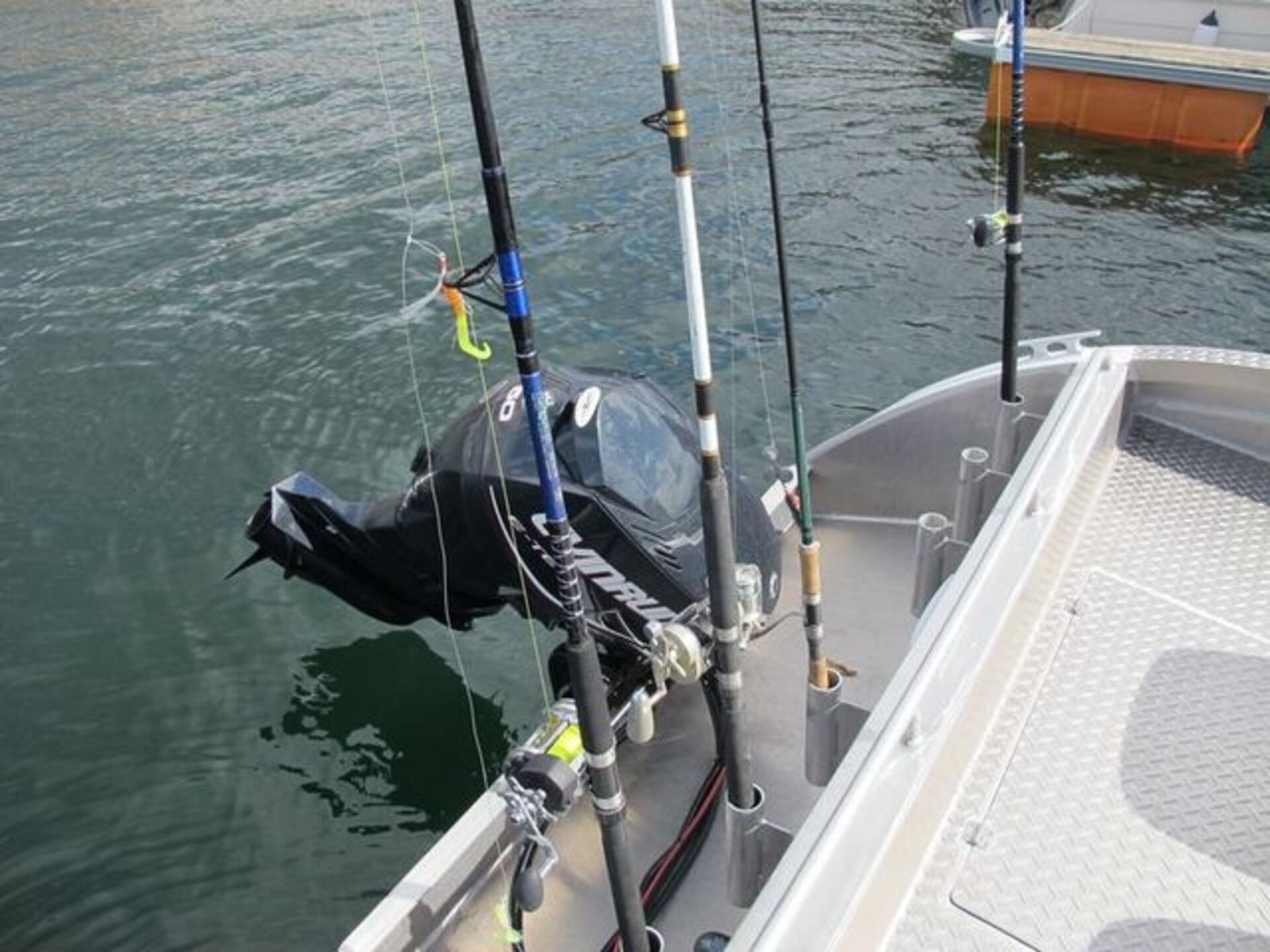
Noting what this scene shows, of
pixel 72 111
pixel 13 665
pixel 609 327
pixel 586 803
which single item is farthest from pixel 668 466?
pixel 72 111

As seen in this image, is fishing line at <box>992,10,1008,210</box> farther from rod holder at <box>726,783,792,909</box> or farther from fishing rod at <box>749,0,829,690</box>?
rod holder at <box>726,783,792,909</box>

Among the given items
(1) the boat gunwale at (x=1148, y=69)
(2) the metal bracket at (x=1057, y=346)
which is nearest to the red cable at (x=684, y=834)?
(2) the metal bracket at (x=1057, y=346)

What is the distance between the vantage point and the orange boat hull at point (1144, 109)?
1221cm

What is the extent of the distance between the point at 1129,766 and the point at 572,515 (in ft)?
5.60

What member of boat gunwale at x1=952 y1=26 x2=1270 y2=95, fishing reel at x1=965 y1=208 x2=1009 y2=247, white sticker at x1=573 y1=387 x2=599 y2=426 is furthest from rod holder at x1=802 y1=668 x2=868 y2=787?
boat gunwale at x1=952 y1=26 x2=1270 y2=95

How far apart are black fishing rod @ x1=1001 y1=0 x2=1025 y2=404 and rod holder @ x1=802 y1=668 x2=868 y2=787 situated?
60.1 inches

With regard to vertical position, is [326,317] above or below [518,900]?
below

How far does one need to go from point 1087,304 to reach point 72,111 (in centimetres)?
1254

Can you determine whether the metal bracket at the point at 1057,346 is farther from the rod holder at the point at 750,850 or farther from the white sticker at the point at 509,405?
the rod holder at the point at 750,850

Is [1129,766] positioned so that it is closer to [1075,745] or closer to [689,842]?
[1075,745]

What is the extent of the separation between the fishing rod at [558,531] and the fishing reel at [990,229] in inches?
85.6

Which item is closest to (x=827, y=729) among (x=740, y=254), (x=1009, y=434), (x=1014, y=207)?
(x=1009, y=434)

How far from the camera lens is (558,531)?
7.53 ft

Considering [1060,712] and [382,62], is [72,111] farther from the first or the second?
[1060,712]
